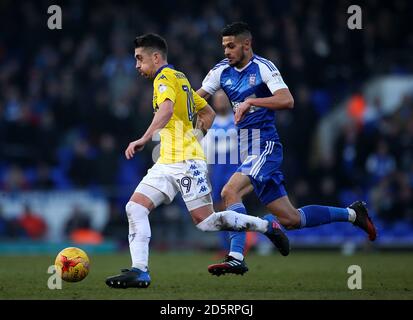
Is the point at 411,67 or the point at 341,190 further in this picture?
the point at 411,67

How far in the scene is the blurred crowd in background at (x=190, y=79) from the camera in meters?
15.3

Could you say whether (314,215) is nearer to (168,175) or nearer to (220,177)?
(168,175)

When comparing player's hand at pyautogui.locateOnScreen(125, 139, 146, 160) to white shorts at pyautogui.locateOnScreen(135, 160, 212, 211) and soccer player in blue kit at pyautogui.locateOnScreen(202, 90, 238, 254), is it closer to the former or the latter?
white shorts at pyautogui.locateOnScreen(135, 160, 212, 211)

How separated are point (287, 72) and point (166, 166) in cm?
920

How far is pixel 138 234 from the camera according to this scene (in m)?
7.43

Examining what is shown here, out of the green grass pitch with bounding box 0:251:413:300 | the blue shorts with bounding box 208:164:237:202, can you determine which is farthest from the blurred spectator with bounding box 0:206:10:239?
the blue shorts with bounding box 208:164:237:202

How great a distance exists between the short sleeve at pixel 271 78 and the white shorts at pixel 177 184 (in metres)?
1.12

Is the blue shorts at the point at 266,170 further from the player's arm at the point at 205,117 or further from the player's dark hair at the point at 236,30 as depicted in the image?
the player's dark hair at the point at 236,30

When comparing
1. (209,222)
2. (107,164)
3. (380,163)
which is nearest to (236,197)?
(209,222)

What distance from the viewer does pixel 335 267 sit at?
34.9 ft

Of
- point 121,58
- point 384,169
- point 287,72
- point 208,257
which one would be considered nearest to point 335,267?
point 208,257

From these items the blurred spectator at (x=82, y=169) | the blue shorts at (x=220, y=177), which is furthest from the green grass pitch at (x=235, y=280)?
the blurred spectator at (x=82, y=169)

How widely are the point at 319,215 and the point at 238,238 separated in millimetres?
832

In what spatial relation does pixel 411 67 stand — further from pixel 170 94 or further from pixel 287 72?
pixel 170 94
